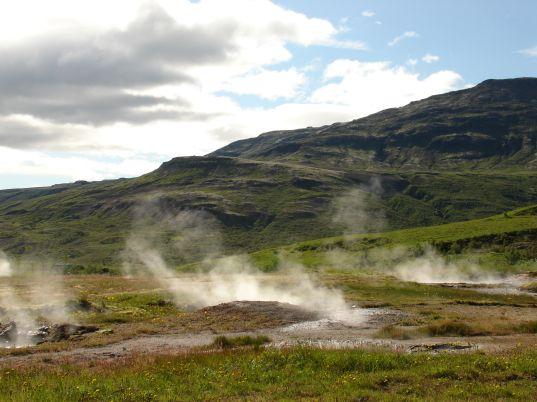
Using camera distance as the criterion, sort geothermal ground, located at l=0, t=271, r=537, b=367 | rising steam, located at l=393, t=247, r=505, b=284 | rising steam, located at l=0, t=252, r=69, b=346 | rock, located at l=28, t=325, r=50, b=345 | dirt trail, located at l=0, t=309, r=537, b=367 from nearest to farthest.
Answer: dirt trail, located at l=0, t=309, r=537, b=367 < geothermal ground, located at l=0, t=271, r=537, b=367 < rock, located at l=28, t=325, r=50, b=345 < rising steam, located at l=0, t=252, r=69, b=346 < rising steam, located at l=393, t=247, r=505, b=284

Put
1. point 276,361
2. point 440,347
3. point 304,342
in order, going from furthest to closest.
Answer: point 304,342 → point 440,347 → point 276,361

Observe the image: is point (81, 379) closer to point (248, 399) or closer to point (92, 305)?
point (248, 399)

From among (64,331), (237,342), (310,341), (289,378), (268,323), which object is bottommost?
(268,323)

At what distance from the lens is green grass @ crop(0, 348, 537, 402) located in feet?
61.1

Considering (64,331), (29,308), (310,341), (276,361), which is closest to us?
(276,361)

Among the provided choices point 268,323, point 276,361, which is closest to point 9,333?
point 268,323

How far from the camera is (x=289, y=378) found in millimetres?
20922

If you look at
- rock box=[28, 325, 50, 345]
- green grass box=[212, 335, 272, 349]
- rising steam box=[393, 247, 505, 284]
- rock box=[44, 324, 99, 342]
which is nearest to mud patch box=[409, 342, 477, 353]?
green grass box=[212, 335, 272, 349]

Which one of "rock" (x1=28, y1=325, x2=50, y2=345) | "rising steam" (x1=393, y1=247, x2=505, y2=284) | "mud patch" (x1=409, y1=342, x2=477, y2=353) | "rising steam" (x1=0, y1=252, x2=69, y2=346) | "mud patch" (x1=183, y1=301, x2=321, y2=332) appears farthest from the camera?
"rising steam" (x1=393, y1=247, x2=505, y2=284)

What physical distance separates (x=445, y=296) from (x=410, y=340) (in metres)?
33.1

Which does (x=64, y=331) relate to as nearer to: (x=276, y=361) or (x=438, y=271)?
(x=276, y=361)

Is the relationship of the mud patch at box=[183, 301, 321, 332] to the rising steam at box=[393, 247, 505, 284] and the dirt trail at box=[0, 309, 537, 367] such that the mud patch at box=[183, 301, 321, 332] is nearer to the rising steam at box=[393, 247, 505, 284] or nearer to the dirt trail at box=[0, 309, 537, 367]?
the dirt trail at box=[0, 309, 537, 367]

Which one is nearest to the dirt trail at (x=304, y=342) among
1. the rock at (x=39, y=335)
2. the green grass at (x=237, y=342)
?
the green grass at (x=237, y=342)

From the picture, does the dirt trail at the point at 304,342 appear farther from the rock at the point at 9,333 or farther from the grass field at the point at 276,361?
the rock at the point at 9,333
